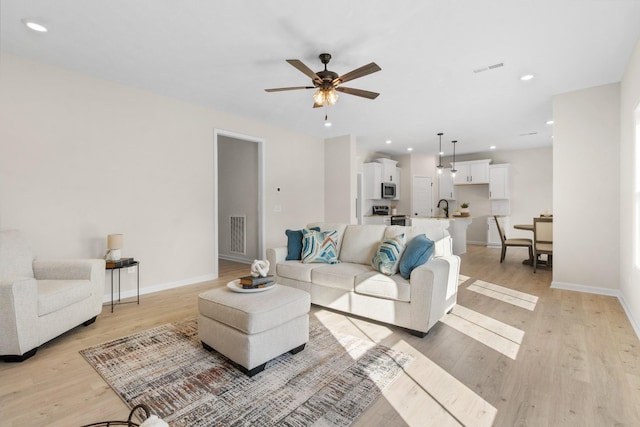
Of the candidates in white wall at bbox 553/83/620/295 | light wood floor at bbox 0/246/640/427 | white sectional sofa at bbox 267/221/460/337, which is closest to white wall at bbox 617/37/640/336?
white wall at bbox 553/83/620/295

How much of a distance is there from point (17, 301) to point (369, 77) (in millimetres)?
3763

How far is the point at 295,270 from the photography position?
3.58 m

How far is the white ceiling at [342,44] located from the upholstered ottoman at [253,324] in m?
2.19

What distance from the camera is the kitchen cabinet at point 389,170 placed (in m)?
8.32

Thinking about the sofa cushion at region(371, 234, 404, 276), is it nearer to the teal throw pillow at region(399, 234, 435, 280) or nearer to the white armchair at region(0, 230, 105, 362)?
the teal throw pillow at region(399, 234, 435, 280)

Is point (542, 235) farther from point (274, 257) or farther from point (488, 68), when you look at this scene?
point (274, 257)

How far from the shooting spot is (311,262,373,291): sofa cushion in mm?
3125

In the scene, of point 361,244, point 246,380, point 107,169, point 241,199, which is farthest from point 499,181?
point 107,169

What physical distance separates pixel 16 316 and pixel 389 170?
7729 millimetres

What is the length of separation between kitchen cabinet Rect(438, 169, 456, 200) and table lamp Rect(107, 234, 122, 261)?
8297 millimetres

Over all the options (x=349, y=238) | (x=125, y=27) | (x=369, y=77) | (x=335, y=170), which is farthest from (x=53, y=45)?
(x=335, y=170)

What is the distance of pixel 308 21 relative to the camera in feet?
8.36

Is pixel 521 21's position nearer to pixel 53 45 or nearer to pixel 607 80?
pixel 607 80

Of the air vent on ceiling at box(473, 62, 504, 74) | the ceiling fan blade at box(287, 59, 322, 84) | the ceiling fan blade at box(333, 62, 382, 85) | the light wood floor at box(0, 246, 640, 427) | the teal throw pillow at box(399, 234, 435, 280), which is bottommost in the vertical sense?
the light wood floor at box(0, 246, 640, 427)
